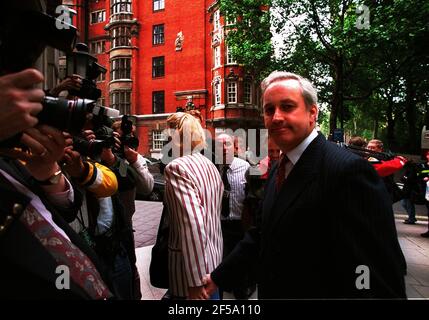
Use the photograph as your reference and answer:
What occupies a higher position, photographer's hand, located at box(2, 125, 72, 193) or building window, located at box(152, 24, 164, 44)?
building window, located at box(152, 24, 164, 44)

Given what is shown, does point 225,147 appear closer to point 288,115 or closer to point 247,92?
point 288,115

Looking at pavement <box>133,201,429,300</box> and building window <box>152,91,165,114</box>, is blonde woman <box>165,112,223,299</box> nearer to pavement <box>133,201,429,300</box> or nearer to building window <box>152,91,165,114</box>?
pavement <box>133,201,429,300</box>

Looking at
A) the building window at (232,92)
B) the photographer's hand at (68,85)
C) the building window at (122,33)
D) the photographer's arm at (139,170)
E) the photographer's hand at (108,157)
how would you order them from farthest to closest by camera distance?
the building window at (232,92), the building window at (122,33), the photographer's arm at (139,170), the photographer's hand at (108,157), the photographer's hand at (68,85)

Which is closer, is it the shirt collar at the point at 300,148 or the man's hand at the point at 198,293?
the shirt collar at the point at 300,148

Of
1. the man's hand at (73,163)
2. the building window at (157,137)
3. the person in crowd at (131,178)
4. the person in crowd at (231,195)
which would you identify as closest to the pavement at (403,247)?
the person in crowd at (231,195)

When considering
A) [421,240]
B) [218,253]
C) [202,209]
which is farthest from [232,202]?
[421,240]

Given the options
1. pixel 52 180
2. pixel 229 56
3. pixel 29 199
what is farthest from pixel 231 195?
pixel 229 56

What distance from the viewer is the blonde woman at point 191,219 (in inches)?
63.2

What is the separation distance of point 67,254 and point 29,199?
0.64 feet

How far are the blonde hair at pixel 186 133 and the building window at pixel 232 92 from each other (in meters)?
17.1

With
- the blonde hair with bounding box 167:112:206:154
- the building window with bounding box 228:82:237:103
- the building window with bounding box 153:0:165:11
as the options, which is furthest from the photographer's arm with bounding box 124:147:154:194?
the building window with bounding box 228:82:237:103

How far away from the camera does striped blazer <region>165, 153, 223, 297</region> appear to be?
1.61m

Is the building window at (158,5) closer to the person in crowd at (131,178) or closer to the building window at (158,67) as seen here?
the building window at (158,67)

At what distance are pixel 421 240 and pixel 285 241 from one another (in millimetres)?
6168
